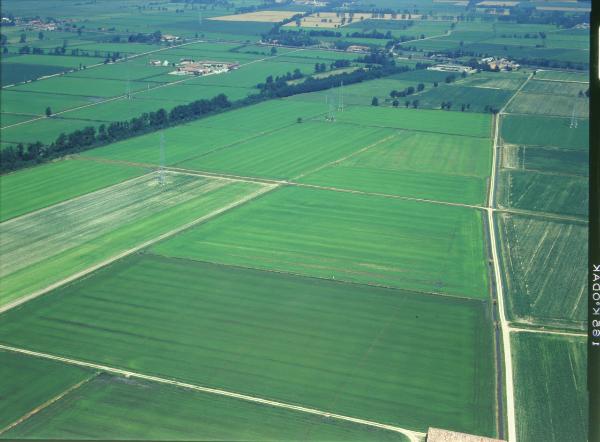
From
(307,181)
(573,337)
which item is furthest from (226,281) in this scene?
(307,181)

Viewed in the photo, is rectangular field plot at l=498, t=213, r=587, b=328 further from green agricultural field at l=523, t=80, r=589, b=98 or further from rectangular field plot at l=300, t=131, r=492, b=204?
green agricultural field at l=523, t=80, r=589, b=98

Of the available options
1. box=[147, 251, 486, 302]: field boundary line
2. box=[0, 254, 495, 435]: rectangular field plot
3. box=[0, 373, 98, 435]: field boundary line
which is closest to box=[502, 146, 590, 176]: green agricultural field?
box=[147, 251, 486, 302]: field boundary line

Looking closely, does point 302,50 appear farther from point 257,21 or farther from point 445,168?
point 445,168

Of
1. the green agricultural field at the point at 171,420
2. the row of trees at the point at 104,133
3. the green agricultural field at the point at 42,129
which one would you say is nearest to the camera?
the green agricultural field at the point at 171,420

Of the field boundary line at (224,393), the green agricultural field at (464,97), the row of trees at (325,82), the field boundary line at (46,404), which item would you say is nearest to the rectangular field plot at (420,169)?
the green agricultural field at (464,97)

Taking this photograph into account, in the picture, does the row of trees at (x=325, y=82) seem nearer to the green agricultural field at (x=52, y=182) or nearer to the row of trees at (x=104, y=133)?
the row of trees at (x=104, y=133)

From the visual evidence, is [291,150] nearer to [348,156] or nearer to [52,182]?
[348,156]
